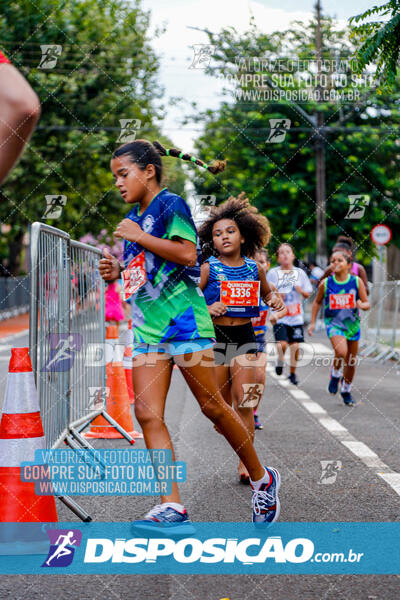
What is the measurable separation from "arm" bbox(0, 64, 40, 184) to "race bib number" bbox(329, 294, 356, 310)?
841 centimetres

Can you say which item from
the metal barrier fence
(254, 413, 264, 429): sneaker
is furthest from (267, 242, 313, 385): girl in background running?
the metal barrier fence

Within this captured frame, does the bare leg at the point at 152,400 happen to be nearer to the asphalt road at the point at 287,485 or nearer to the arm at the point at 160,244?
the arm at the point at 160,244

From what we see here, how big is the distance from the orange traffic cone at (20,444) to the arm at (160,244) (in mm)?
687

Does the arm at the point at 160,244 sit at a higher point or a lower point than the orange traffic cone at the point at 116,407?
higher

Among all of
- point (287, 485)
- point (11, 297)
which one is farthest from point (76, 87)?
point (287, 485)

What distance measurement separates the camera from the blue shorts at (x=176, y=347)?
14.2 ft

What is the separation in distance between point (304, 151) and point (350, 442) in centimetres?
2255

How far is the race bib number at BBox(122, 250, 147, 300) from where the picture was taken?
4297 millimetres

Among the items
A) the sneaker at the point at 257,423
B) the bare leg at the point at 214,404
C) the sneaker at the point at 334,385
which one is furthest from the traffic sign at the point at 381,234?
the bare leg at the point at 214,404

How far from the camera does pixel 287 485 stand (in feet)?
Result: 18.4

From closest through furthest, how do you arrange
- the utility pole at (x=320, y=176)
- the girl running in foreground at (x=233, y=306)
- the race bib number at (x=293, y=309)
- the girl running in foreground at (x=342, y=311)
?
1. the girl running in foreground at (x=233, y=306)
2. the girl running in foreground at (x=342, y=311)
3. the race bib number at (x=293, y=309)
4. the utility pole at (x=320, y=176)

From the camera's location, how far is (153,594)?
3559 millimetres

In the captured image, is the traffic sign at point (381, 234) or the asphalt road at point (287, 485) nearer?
the asphalt road at point (287, 485)

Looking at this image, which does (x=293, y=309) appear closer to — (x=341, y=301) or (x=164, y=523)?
(x=341, y=301)
